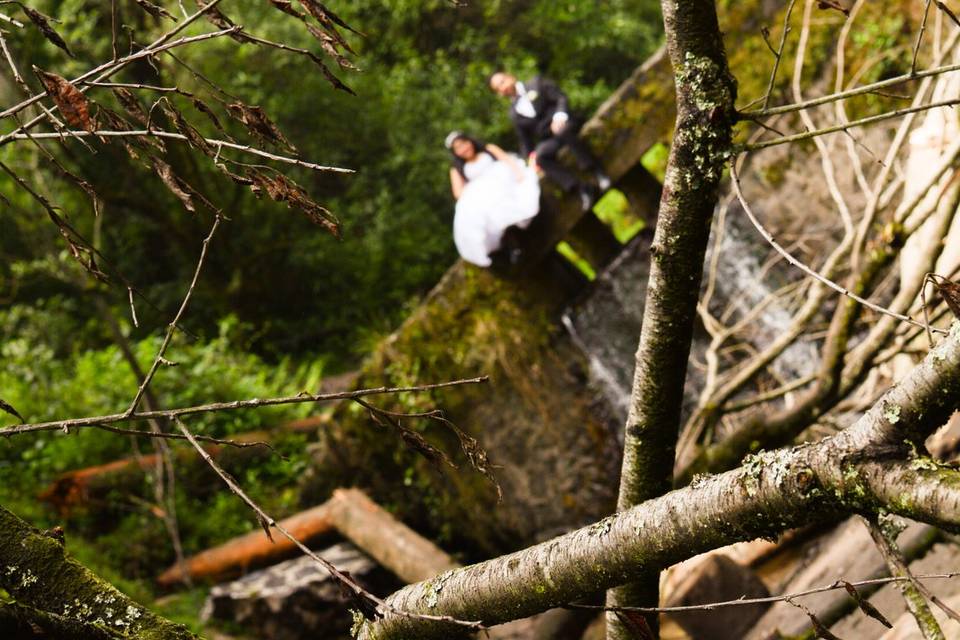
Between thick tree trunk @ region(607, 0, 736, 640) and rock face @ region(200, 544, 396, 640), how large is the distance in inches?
184

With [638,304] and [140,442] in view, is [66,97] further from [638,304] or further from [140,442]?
[140,442]

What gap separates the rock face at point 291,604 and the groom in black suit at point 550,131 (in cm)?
335

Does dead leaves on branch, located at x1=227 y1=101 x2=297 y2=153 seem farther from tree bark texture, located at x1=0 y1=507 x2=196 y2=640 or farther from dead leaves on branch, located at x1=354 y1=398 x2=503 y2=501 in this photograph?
tree bark texture, located at x1=0 y1=507 x2=196 y2=640

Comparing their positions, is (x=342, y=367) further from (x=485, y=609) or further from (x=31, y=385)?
(x=485, y=609)

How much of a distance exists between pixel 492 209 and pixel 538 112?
103cm

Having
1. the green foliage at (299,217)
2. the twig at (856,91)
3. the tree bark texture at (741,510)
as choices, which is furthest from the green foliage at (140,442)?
the twig at (856,91)

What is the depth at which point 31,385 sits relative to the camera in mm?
8781

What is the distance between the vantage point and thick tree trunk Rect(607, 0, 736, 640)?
1.50 metres

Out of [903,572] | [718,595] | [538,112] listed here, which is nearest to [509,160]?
[538,112]

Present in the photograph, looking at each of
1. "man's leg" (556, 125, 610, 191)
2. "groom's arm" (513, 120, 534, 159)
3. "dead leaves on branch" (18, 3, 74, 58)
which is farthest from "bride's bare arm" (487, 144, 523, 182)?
"dead leaves on branch" (18, 3, 74, 58)

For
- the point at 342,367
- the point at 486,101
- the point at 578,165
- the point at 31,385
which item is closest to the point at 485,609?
the point at 578,165

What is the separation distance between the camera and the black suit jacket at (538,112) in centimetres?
657

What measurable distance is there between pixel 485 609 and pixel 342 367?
10125 millimetres

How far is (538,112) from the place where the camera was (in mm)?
6703
